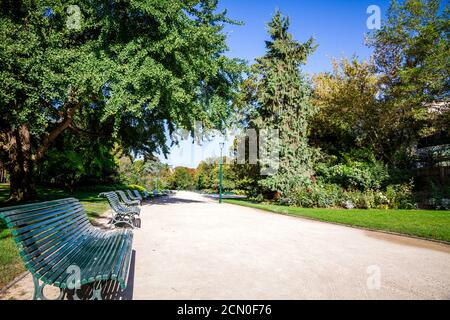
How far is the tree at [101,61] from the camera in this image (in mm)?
9570

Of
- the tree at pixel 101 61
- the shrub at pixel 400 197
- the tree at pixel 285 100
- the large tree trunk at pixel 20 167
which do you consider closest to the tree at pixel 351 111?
the tree at pixel 285 100

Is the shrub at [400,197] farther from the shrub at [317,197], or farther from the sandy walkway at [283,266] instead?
the sandy walkway at [283,266]

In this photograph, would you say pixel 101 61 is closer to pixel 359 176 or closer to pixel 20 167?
pixel 20 167

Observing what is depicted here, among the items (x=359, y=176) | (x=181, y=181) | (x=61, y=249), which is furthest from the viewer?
(x=181, y=181)

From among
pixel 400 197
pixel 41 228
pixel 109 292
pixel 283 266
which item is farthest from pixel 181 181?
pixel 41 228

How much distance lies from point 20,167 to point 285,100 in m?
17.7

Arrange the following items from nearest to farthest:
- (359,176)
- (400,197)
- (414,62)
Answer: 1. (400,197)
2. (359,176)
3. (414,62)

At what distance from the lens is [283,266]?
4562mm

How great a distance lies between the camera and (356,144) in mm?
24172

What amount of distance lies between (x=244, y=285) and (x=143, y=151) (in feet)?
52.1

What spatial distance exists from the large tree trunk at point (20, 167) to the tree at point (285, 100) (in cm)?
1351

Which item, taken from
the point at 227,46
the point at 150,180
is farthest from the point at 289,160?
the point at 150,180
